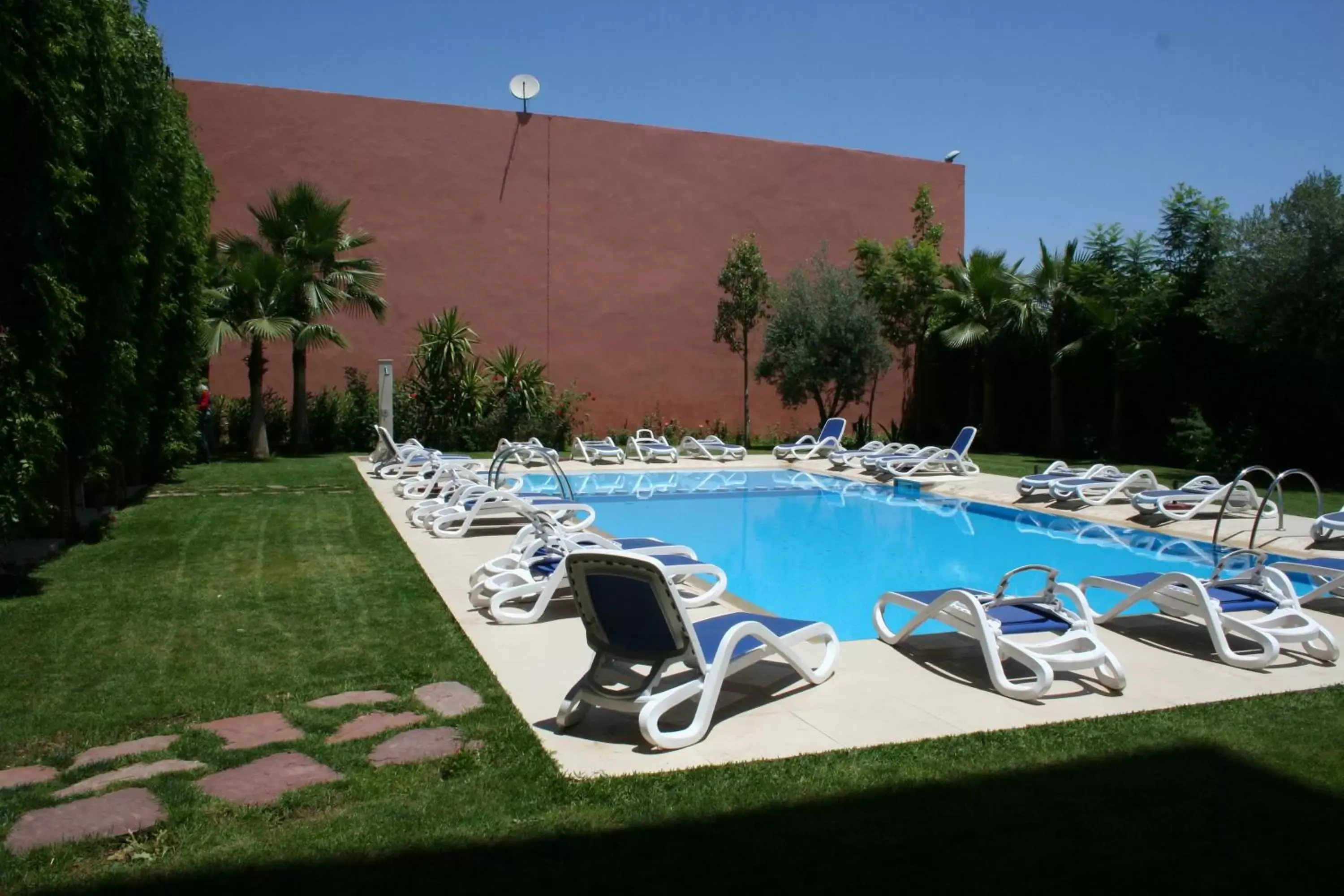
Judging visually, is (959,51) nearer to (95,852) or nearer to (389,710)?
(389,710)

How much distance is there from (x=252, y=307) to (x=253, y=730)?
51.1 feet

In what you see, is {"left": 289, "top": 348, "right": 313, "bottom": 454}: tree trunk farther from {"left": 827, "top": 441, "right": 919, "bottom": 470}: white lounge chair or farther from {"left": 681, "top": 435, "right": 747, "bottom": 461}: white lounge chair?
{"left": 827, "top": 441, "right": 919, "bottom": 470}: white lounge chair

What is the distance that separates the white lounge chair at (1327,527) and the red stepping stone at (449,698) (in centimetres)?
850

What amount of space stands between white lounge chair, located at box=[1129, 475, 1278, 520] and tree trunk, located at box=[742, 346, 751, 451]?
42.3 feet

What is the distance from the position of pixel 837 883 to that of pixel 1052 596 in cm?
347

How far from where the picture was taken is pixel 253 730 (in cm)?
451

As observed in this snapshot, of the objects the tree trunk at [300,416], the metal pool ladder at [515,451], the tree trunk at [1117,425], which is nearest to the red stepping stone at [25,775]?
the metal pool ladder at [515,451]

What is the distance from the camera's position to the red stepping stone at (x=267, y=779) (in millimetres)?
3752

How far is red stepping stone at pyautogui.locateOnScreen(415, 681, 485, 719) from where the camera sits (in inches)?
191

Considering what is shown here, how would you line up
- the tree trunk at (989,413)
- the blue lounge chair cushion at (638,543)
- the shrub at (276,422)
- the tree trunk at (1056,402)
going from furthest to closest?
1. the tree trunk at (989,413)
2. the tree trunk at (1056,402)
3. the shrub at (276,422)
4. the blue lounge chair cushion at (638,543)

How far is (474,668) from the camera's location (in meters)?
5.55

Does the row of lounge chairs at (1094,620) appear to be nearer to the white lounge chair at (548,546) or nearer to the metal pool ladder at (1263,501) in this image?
the metal pool ladder at (1263,501)

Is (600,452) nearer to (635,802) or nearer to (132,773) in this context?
(132,773)

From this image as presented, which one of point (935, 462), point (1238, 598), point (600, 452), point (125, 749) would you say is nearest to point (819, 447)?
point (935, 462)
